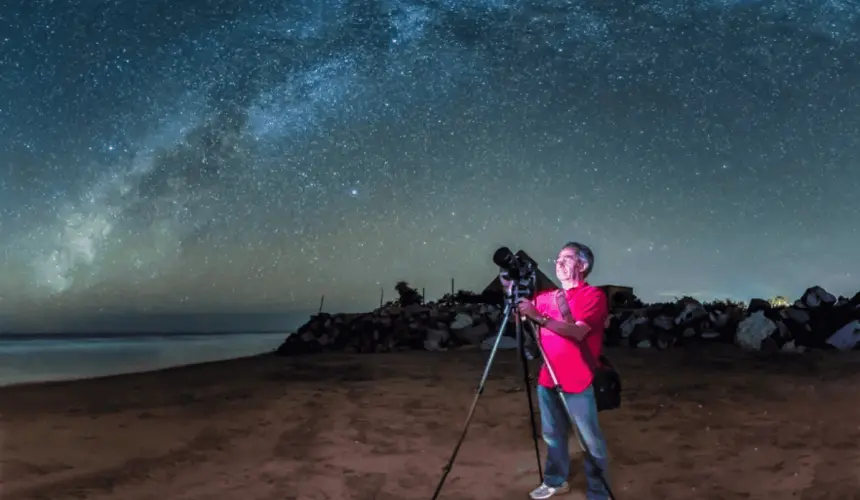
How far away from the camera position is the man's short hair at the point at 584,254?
211 inches

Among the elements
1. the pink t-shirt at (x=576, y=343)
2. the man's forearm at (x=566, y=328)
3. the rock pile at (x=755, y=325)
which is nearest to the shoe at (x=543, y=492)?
the pink t-shirt at (x=576, y=343)

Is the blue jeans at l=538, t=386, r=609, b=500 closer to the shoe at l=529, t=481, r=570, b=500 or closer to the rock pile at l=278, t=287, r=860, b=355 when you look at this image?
the shoe at l=529, t=481, r=570, b=500

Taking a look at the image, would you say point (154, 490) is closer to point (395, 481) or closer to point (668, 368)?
point (395, 481)

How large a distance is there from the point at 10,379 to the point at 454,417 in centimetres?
1850

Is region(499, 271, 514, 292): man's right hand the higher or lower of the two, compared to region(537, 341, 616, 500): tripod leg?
higher

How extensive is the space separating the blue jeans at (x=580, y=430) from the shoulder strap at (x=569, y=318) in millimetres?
191

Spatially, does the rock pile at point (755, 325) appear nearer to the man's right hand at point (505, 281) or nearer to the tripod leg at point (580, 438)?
the tripod leg at point (580, 438)

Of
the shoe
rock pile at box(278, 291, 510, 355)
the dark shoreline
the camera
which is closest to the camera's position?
the camera

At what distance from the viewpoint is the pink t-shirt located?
5191 millimetres

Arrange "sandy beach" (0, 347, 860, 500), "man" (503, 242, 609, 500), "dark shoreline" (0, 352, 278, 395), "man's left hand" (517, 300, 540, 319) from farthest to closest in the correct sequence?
"dark shoreline" (0, 352, 278, 395)
"sandy beach" (0, 347, 860, 500)
"man" (503, 242, 609, 500)
"man's left hand" (517, 300, 540, 319)

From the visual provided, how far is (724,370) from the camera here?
12.9 metres

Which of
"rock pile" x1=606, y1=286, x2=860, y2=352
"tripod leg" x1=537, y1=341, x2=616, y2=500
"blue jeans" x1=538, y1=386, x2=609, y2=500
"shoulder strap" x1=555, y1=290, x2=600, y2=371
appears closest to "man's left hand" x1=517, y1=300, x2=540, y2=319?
"shoulder strap" x1=555, y1=290, x2=600, y2=371

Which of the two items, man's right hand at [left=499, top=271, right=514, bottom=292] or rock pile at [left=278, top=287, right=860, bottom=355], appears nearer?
man's right hand at [left=499, top=271, right=514, bottom=292]

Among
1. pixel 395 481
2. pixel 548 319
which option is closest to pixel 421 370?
pixel 395 481
